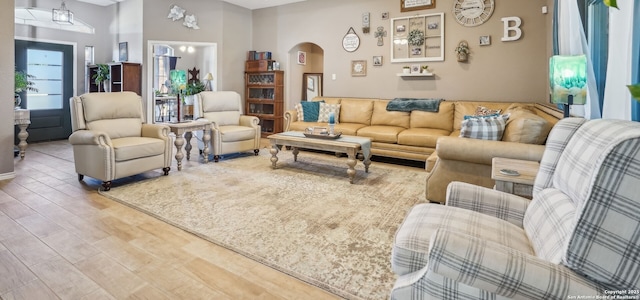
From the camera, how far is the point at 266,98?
7684mm

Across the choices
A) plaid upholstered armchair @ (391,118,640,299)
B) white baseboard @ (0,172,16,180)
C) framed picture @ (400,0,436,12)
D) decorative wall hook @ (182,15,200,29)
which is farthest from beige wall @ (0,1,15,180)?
framed picture @ (400,0,436,12)

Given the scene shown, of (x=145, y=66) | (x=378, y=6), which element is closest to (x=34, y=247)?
(x=145, y=66)

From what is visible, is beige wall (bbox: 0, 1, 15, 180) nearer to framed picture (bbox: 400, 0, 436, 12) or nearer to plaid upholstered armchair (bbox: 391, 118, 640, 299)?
plaid upholstered armchair (bbox: 391, 118, 640, 299)

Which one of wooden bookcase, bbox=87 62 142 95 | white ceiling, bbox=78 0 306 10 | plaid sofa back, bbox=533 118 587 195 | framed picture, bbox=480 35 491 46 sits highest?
white ceiling, bbox=78 0 306 10

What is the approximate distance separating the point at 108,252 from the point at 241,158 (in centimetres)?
325

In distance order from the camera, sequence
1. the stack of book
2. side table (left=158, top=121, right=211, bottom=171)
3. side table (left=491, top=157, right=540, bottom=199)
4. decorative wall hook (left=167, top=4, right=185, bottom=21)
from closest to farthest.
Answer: side table (left=491, top=157, right=540, bottom=199) < side table (left=158, top=121, right=211, bottom=171) < decorative wall hook (left=167, top=4, right=185, bottom=21) < the stack of book

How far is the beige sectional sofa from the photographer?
9.16ft

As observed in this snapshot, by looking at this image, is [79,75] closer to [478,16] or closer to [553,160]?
[478,16]

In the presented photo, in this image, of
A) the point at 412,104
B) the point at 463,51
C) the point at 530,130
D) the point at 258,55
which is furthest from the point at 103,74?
the point at 530,130

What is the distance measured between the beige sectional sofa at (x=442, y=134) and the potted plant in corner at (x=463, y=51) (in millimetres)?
715

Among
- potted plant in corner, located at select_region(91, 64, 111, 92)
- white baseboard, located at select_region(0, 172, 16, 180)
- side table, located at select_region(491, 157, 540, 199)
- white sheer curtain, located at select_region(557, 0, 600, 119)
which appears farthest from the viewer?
potted plant in corner, located at select_region(91, 64, 111, 92)

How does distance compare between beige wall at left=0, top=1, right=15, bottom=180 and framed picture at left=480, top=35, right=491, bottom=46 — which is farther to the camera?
framed picture at left=480, top=35, right=491, bottom=46

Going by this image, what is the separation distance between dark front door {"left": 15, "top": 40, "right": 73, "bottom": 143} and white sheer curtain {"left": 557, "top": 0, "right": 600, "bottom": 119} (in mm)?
8347

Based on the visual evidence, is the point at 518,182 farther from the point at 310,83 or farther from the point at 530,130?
the point at 310,83
